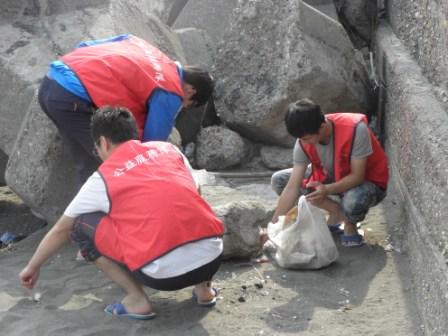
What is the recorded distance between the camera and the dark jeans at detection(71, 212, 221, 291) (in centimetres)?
333

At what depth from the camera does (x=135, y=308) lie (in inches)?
138

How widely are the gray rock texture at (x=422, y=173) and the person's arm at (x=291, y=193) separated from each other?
54cm

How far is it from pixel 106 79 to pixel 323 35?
2.13 metres

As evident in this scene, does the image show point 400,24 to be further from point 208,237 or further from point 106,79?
point 208,237

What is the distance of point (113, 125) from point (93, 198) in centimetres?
34

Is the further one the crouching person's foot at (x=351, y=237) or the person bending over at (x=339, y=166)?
the crouching person's foot at (x=351, y=237)

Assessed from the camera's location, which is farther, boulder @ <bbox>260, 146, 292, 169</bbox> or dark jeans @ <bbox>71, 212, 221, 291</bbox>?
boulder @ <bbox>260, 146, 292, 169</bbox>

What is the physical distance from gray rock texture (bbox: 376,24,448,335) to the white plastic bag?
0.40 m

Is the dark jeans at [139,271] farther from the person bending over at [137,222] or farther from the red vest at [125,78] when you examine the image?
the red vest at [125,78]

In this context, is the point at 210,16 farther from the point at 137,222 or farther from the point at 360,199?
the point at 137,222

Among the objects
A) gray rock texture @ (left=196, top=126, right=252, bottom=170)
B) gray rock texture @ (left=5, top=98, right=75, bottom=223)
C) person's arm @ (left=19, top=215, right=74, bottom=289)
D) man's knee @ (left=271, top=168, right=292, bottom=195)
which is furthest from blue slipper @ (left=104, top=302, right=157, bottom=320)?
gray rock texture @ (left=196, top=126, right=252, bottom=170)

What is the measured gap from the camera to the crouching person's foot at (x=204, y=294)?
140 inches

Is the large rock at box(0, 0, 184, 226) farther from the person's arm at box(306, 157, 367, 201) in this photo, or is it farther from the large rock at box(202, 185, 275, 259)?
the person's arm at box(306, 157, 367, 201)

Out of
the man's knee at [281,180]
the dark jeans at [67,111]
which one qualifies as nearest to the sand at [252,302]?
the man's knee at [281,180]
